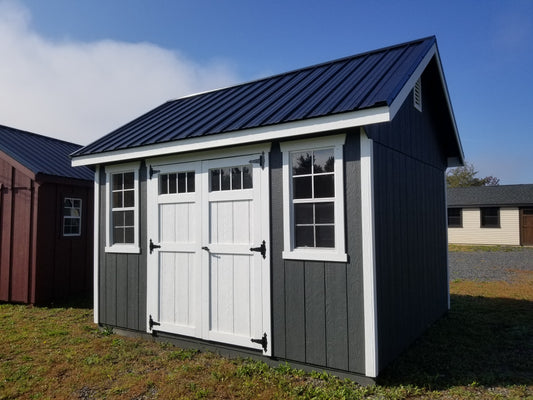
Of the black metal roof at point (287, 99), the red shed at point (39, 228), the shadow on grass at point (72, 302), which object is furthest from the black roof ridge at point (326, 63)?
the shadow on grass at point (72, 302)

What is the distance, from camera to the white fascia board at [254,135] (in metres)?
3.73

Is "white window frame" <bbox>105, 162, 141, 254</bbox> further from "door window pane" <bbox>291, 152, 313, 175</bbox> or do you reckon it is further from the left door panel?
"door window pane" <bbox>291, 152, 313, 175</bbox>

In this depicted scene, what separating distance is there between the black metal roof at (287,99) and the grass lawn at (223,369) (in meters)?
2.77

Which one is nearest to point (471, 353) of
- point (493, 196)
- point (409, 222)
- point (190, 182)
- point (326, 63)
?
point (409, 222)

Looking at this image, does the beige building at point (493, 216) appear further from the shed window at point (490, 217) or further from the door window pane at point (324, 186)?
the door window pane at point (324, 186)

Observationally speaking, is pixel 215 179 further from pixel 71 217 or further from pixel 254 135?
pixel 71 217

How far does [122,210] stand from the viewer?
6.00 metres

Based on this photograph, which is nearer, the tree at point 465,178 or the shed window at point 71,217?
the shed window at point 71,217

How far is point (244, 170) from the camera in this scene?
4828mm

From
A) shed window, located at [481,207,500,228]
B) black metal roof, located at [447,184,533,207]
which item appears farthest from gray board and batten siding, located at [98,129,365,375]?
shed window, located at [481,207,500,228]

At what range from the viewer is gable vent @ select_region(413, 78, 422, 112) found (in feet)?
18.5

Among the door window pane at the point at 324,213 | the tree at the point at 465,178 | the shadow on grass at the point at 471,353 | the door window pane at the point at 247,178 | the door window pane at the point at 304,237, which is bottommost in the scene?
the shadow on grass at the point at 471,353

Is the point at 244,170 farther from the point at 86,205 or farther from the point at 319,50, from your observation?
the point at 86,205

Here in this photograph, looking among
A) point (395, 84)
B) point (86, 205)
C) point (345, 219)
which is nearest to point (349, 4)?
point (395, 84)
